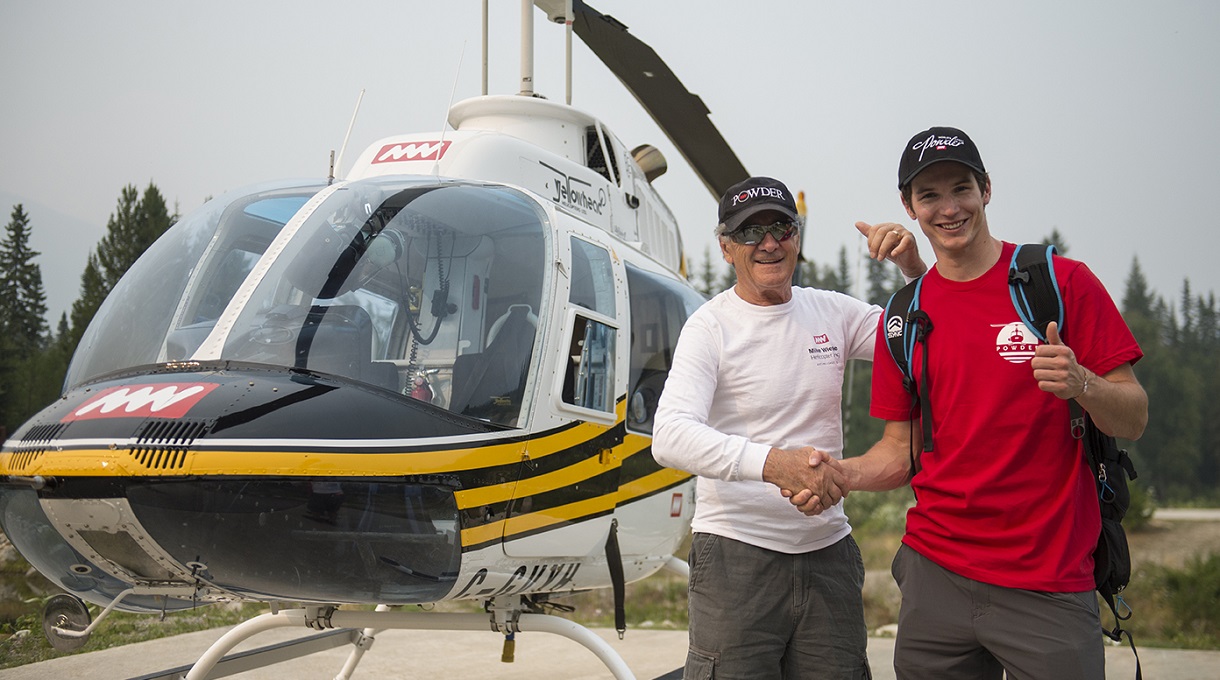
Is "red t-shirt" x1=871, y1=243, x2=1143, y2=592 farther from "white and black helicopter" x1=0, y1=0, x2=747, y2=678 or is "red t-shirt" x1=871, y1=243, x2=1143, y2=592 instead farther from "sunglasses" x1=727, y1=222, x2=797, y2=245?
"white and black helicopter" x1=0, y1=0, x2=747, y2=678

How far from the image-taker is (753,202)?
239cm

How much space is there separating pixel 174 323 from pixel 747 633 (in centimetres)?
211

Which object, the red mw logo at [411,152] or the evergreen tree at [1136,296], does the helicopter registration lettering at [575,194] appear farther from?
the evergreen tree at [1136,296]

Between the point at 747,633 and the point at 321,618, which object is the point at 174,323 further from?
the point at 747,633

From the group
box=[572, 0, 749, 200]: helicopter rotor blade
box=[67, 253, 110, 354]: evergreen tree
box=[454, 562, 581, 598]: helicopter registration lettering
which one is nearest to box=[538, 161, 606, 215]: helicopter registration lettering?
box=[572, 0, 749, 200]: helicopter rotor blade

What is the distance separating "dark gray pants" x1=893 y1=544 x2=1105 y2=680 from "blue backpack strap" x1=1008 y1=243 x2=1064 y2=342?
55 cm

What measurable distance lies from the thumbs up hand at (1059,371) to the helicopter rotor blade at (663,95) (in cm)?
409

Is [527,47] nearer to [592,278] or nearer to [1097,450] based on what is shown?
[592,278]

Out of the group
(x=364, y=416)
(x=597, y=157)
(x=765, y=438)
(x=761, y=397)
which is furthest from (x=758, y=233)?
(x=597, y=157)

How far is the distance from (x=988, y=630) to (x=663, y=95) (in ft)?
14.2

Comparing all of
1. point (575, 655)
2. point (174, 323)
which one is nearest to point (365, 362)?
point (174, 323)

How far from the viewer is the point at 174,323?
310cm

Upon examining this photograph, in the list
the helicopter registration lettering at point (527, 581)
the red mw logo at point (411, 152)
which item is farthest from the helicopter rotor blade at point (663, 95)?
the helicopter registration lettering at point (527, 581)

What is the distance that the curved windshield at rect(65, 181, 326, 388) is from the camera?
10.1 ft
